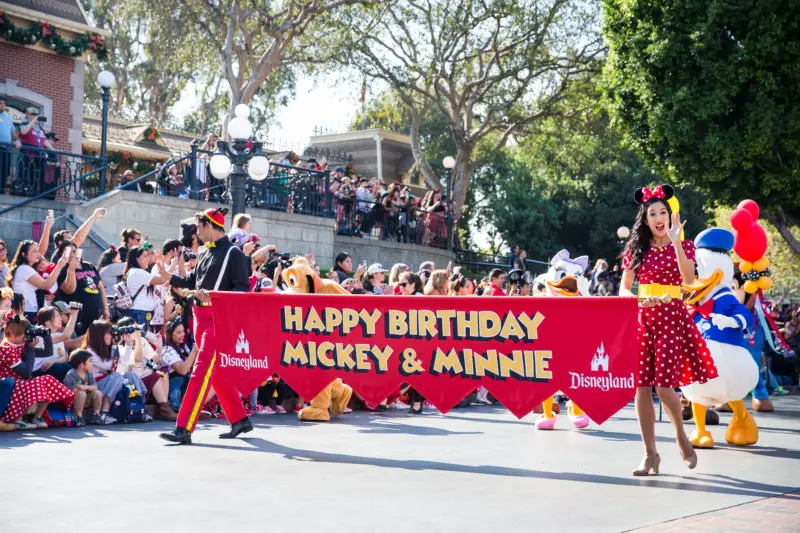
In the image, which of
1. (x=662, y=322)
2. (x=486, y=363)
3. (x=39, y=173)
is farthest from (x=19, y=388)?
(x=39, y=173)

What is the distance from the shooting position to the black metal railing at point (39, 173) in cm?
1720

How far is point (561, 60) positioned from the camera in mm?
32250

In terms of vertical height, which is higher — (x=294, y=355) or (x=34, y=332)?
(x=34, y=332)

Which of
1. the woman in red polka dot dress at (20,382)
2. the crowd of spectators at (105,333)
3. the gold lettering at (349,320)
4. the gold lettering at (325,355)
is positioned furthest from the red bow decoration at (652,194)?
the woman in red polka dot dress at (20,382)

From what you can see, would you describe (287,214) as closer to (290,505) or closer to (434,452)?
(434,452)

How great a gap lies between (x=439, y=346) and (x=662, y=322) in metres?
1.77

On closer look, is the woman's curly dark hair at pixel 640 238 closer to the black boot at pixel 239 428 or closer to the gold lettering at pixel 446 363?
the gold lettering at pixel 446 363

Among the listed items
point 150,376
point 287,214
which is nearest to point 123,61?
point 287,214

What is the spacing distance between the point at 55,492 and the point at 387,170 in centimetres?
3854

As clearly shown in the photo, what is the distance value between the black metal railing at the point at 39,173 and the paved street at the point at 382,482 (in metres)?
9.20

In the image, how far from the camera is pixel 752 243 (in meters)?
10.3

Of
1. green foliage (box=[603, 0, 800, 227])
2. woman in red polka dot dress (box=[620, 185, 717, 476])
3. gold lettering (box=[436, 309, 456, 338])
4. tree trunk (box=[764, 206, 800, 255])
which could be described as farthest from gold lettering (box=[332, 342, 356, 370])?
tree trunk (box=[764, 206, 800, 255])

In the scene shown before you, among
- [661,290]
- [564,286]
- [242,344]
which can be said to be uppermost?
[564,286]

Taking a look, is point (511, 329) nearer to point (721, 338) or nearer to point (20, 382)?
point (721, 338)
